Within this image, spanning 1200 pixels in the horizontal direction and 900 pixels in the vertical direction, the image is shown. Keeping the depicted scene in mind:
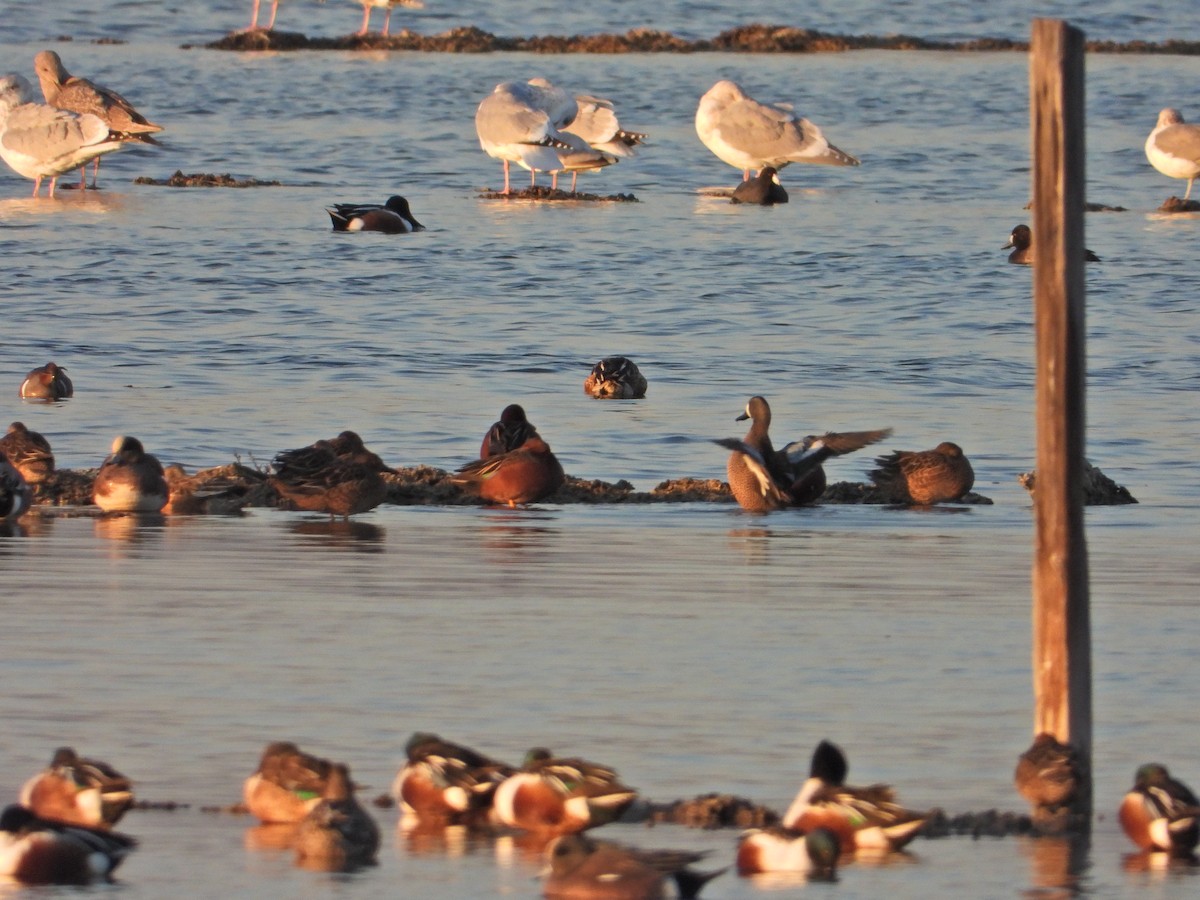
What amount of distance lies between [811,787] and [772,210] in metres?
23.6

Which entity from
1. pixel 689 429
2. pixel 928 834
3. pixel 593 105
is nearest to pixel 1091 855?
pixel 928 834

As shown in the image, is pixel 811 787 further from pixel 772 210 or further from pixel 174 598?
pixel 772 210

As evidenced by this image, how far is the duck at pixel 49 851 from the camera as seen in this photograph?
6.83 m

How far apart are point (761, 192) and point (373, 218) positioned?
6.16 metres

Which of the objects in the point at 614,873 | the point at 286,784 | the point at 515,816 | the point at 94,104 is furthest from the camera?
the point at 94,104

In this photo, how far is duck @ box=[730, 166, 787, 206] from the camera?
101 feet

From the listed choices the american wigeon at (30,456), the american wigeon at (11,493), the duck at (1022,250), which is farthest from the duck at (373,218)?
the american wigeon at (11,493)

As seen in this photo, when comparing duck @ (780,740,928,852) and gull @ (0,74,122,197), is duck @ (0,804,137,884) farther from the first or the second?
gull @ (0,74,122,197)

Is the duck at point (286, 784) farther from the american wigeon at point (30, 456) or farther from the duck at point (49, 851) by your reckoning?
the american wigeon at point (30, 456)

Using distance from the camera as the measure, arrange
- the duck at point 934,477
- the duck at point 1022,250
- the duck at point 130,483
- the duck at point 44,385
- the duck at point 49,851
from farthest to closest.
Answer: the duck at point 1022,250 → the duck at point 44,385 → the duck at point 934,477 → the duck at point 130,483 → the duck at point 49,851

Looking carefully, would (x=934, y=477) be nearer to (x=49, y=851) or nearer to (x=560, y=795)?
(x=560, y=795)

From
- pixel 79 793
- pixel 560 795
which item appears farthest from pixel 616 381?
pixel 79 793

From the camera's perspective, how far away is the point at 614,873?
6.67 metres

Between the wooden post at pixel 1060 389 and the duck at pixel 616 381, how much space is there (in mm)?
8906
